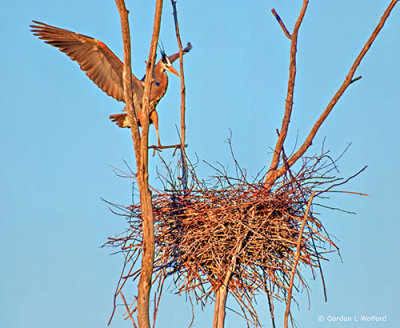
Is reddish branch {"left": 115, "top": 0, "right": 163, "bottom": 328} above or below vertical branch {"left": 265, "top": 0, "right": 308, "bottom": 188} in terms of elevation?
below

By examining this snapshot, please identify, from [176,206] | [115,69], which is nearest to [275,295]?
[176,206]

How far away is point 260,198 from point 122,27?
5.11 ft

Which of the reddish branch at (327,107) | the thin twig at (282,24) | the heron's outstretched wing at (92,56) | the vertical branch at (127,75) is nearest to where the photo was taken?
the vertical branch at (127,75)

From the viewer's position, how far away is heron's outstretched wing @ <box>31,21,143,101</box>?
666 centimetres

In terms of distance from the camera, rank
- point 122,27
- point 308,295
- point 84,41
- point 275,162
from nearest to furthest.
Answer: point 122,27 → point 308,295 → point 275,162 → point 84,41

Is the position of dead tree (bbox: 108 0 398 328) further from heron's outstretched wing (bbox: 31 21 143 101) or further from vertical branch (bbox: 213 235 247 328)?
heron's outstretched wing (bbox: 31 21 143 101)

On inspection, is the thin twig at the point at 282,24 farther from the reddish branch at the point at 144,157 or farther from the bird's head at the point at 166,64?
the reddish branch at the point at 144,157

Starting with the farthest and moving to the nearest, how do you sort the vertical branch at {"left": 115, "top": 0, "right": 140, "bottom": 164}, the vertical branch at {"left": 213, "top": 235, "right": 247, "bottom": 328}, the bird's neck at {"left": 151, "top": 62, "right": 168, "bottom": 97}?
the bird's neck at {"left": 151, "top": 62, "right": 168, "bottom": 97}, the vertical branch at {"left": 213, "top": 235, "right": 247, "bottom": 328}, the vertical branch at {"left": 115, "top": 0, "right": 140, "bottom": 164}

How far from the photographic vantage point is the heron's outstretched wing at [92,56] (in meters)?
6.66

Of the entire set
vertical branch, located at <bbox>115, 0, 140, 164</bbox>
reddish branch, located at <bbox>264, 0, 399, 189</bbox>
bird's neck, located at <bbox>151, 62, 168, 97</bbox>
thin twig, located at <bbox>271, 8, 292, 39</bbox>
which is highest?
bird's neck, located at <bbox>151, 62, 168, 97</bbox>

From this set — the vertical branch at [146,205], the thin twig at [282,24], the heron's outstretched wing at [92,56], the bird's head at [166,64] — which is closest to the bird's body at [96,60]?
the heron's outstretched wing at [92,56]

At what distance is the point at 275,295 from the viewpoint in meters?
4.68

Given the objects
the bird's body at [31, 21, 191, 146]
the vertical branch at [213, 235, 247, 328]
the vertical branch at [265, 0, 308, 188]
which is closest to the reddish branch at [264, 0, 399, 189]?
the vertical branch at [265, 0, 308, 188]

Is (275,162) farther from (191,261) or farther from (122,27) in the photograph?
(122,27)
